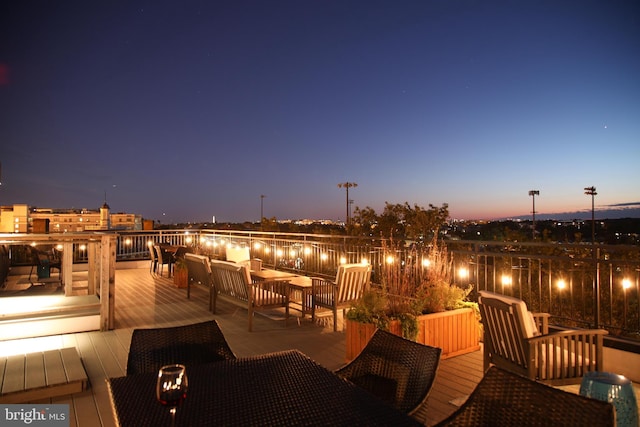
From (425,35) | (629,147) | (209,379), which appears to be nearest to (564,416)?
(209,379)

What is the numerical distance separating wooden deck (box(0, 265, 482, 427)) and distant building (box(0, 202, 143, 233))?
3.03m

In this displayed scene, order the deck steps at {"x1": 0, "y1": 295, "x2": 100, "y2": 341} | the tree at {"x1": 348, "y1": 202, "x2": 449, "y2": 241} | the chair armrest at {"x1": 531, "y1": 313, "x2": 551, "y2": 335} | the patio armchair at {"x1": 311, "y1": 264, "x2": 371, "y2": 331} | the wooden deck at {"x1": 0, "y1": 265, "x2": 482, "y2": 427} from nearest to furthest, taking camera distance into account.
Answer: the wooden deck at {"x1": 0, "y1": 265, "x2": 482, "y2": 427} < the chair armrest at {"x1": 531, "y1": 313, "x2": 551, "y2": 335} < the deck steps at {"x1": 0, "y1": 295, "x2": 100, "y2": 341} < the patio armchair at {"x1": 311, "y1": 264, "x2": 371, "y2": 331} < the tree at {"x1": 348, "y1": 202, "x2": 449, "y2": 241}

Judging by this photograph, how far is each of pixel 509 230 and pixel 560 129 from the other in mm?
5598

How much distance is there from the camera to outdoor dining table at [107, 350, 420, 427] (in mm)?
1402

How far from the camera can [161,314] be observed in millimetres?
6266

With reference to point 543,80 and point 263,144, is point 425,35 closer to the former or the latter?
point 543,80

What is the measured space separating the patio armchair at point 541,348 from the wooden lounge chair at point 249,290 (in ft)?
10.2

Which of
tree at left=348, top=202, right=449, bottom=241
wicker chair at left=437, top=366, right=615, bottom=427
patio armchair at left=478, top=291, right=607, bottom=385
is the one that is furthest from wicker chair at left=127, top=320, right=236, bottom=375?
tree at left=348, top=202, right=449, bottom=241

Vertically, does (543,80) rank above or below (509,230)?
above

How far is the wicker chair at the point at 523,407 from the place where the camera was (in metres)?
1.34

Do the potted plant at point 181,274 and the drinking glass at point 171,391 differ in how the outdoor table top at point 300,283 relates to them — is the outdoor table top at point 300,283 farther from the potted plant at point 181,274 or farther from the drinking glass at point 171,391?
the drinking glass at point 171,391

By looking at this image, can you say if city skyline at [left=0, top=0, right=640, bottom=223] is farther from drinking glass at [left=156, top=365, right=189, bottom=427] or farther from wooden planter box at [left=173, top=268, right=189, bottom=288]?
drinking glass at [left=156, top=365, right=189, bottom=427]

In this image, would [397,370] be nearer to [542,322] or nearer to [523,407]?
[523,407]

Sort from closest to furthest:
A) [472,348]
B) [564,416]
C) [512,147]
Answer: [564,416]
[472,348]
[512,147]
